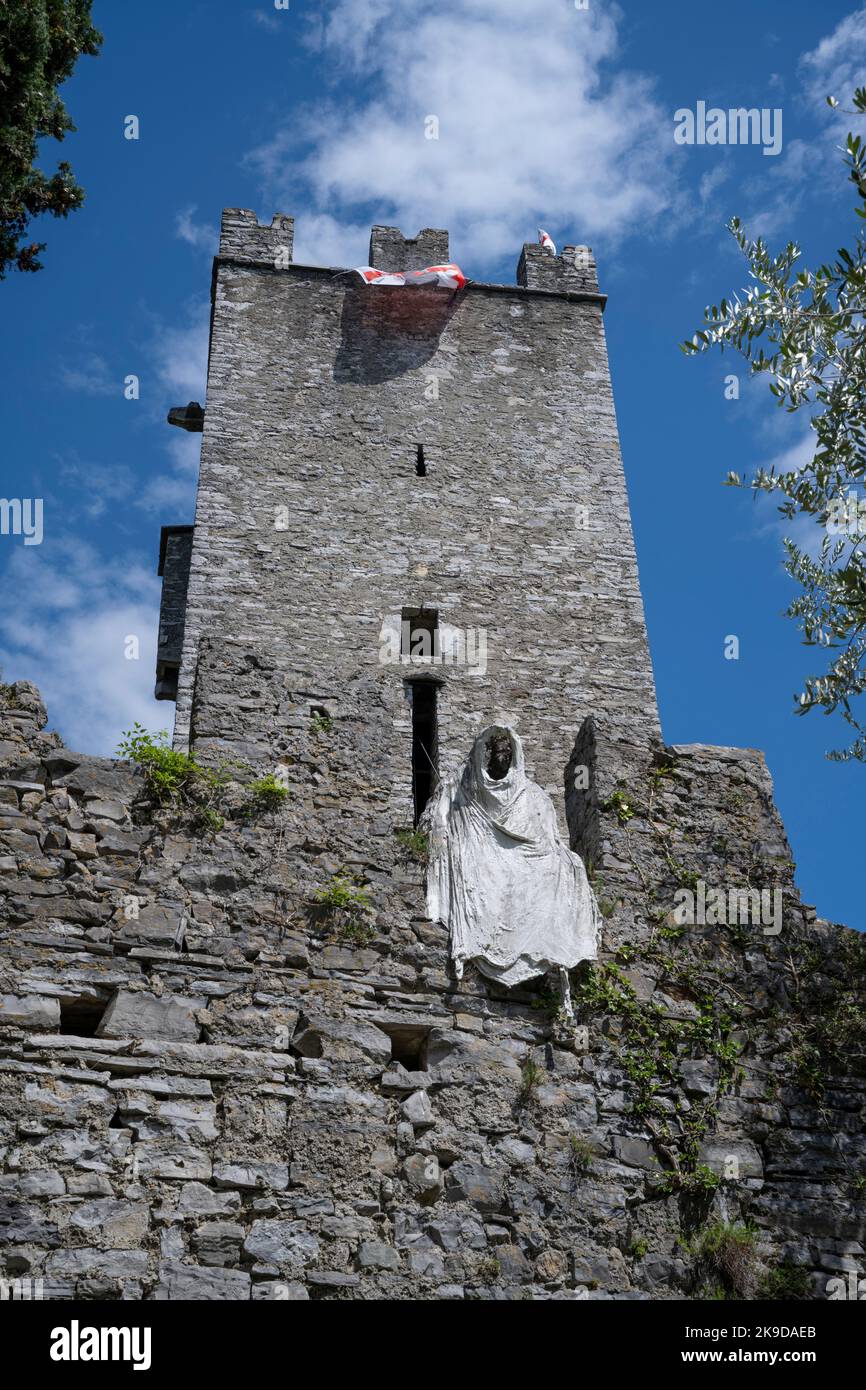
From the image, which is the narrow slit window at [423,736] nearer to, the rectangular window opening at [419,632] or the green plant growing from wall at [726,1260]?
the rectangular window opening at [419,632]

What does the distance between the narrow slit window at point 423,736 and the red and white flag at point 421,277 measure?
6197 mm

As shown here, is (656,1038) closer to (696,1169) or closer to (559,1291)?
(696,1169)

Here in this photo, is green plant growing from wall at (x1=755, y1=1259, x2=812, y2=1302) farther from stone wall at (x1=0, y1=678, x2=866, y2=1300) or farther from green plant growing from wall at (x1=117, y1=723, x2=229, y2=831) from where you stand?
green plant growing from wall at (x1=117, y1=723, x2=229, y2=831)

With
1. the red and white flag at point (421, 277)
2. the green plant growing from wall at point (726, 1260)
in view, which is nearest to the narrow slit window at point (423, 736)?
the red and white flag at point (421, 277)

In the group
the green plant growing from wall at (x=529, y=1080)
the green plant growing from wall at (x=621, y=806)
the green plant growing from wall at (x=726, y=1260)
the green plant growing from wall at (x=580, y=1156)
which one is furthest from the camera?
the green plant growing from wall at (x=621, y=806)

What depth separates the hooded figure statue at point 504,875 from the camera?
24.7 feet

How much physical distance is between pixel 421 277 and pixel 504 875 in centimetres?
1435

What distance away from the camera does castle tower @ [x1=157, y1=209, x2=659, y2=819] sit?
1733cm

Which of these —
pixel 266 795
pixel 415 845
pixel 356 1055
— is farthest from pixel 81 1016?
pixel 415 845

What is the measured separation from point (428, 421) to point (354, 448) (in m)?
1.11

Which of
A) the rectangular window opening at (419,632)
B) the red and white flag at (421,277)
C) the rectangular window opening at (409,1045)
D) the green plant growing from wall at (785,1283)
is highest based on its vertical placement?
the red and white flag at (421,277)

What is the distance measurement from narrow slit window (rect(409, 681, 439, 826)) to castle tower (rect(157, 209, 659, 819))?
0.03 meters

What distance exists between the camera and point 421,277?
67.6ft

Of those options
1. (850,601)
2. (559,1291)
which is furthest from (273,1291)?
(850,601)
